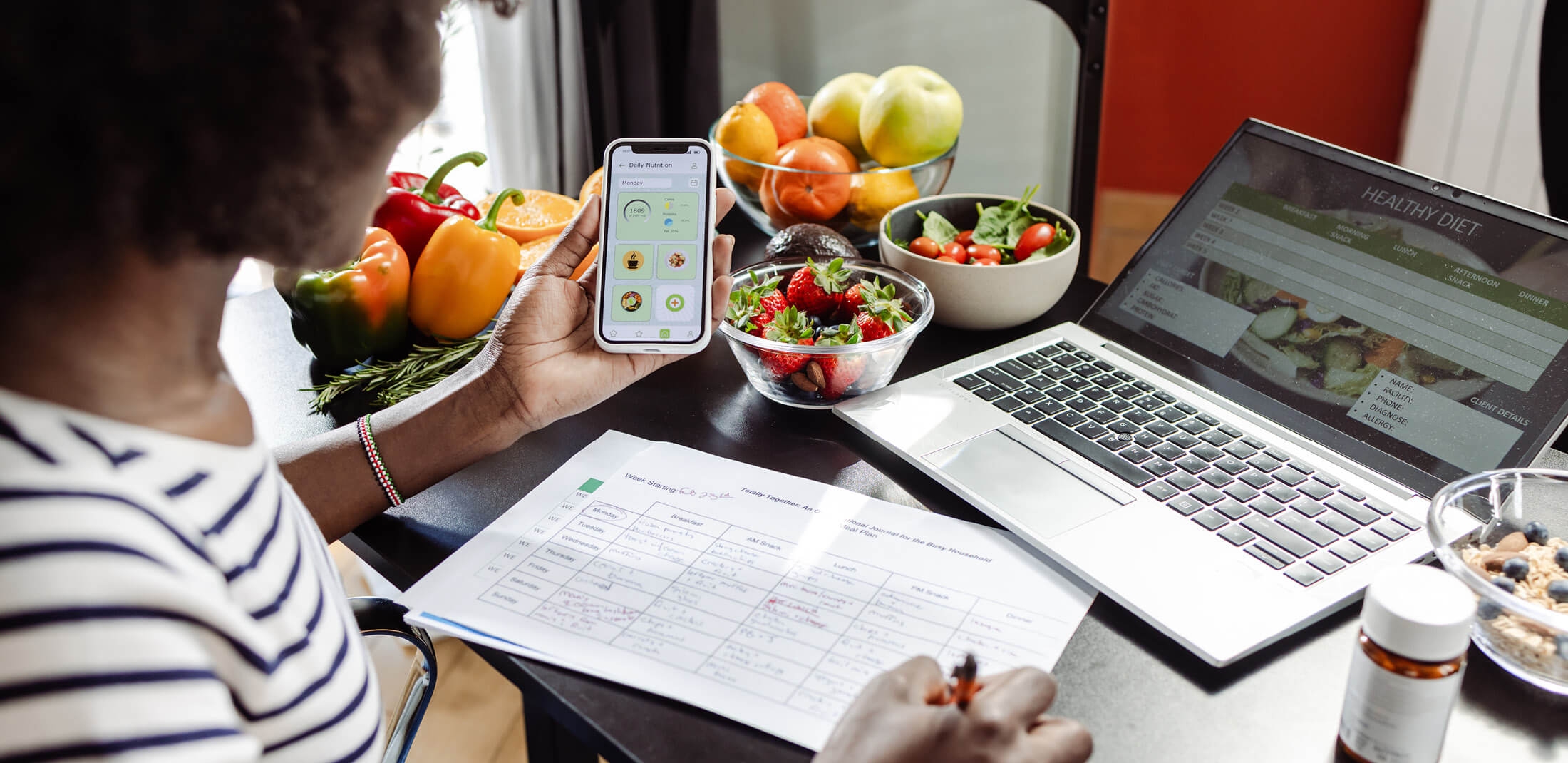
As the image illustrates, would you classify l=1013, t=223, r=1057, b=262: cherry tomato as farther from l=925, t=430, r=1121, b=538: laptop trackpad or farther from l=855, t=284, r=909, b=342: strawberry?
l=925, t=430, r=1121, b=538: laptop trackpad

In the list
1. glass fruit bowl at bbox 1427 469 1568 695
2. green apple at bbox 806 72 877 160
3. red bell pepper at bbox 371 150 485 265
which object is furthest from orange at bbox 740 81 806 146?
glass fruit bowl at bbox 1427 469 1568 695

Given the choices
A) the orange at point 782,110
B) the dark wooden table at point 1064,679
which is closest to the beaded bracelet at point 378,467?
the dark wooden table at point 1064,679

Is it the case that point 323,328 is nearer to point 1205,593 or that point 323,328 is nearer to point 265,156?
point 265,156

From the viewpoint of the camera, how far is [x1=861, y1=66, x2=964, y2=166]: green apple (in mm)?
1279

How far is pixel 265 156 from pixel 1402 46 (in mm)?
2801

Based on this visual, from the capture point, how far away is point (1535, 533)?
667mm

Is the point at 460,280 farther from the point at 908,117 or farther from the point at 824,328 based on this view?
the point at 908,117

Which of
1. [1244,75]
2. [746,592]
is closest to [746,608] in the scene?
[746,592]

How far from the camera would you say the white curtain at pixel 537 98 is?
2.21 metres

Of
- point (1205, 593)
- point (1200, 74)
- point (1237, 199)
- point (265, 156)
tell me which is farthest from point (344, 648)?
point (1200, 74)

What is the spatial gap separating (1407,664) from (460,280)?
89cm

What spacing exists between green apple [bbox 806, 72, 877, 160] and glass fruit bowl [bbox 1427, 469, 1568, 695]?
856mm

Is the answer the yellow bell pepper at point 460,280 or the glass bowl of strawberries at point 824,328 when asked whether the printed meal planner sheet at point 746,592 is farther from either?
the yellow bell pepper at point 460,280

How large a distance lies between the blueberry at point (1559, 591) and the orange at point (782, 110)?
0.98 m
